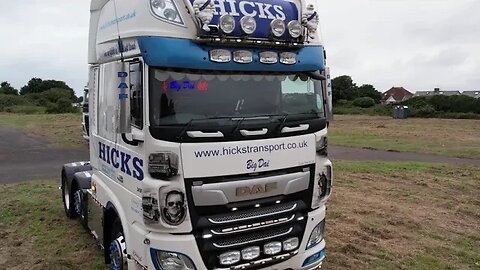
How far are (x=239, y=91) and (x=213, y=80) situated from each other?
30 centimetres

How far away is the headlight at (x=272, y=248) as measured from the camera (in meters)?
4.70

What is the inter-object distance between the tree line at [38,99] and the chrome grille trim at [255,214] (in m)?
40.6

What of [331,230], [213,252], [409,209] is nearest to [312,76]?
[213,252]

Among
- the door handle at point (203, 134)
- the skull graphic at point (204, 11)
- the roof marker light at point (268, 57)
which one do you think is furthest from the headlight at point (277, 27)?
the door handle at point (203, 134)

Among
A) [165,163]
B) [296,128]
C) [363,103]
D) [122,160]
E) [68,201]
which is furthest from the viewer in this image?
[363,103]

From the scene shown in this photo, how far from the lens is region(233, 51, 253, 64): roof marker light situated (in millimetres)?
4520

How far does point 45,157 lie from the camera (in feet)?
56.1

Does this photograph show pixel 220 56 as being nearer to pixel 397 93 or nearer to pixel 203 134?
pixel 203 134

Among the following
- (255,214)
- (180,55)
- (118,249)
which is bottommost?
(118,249)

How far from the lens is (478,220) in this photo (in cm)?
860

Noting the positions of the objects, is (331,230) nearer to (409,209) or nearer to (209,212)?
(409,209)

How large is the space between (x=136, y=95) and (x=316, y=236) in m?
2.52

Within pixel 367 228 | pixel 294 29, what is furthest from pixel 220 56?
pixel 367 228

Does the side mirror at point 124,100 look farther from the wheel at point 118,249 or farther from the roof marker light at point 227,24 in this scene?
the wheel at point 118,249
